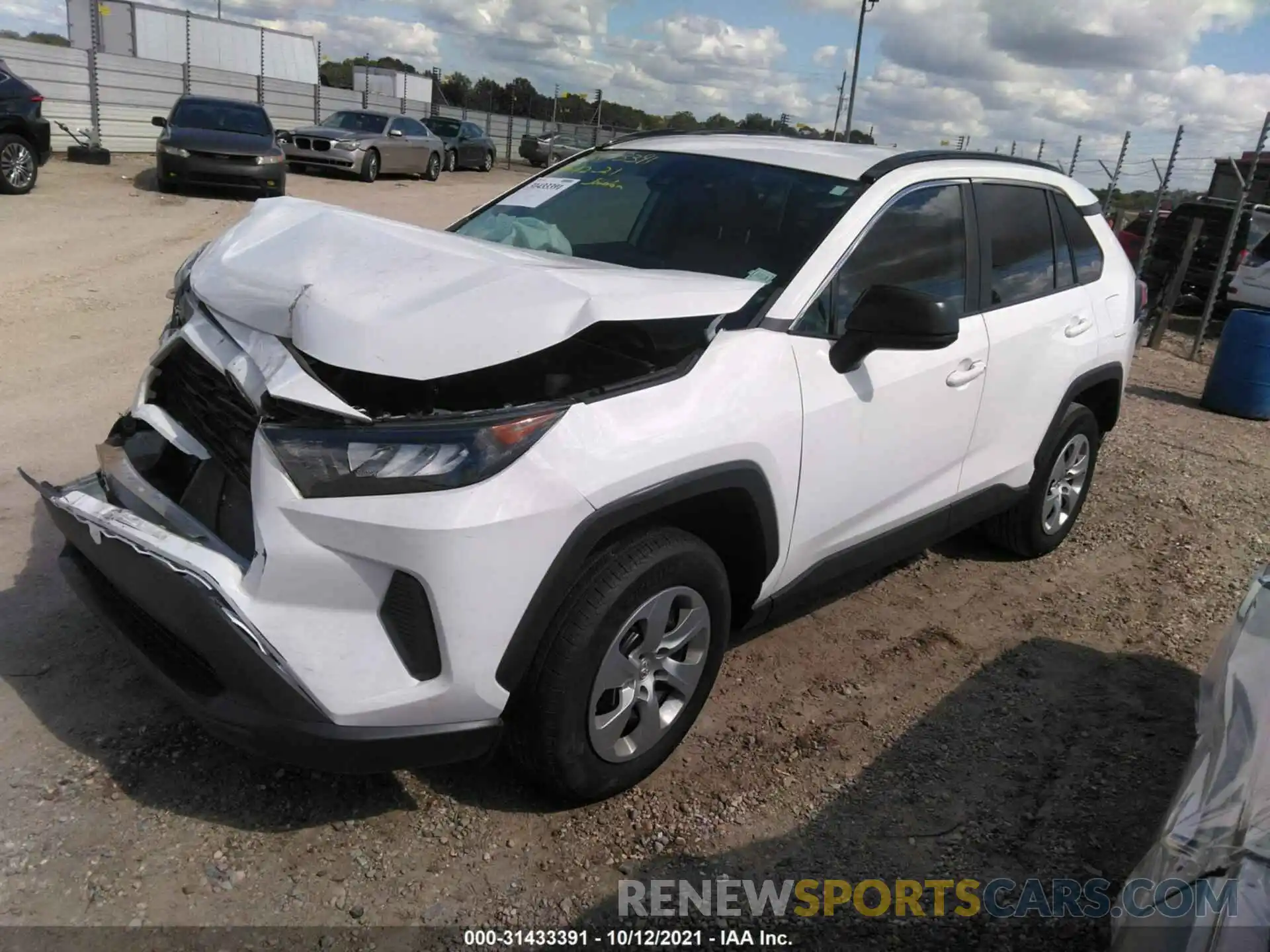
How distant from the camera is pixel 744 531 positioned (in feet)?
9.60

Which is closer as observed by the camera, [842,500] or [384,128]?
[842,500]

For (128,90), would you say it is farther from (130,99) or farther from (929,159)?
(929,159)

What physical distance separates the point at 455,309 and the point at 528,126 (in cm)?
4112

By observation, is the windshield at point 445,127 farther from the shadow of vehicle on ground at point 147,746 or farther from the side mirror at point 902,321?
the side mirror at point 902,321

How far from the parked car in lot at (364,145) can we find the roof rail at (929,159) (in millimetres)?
17332

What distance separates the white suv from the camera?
222 cm

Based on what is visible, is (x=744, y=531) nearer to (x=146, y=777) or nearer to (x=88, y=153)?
(x=146, y=777)

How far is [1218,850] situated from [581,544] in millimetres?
1440

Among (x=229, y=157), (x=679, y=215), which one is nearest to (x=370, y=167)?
(x=229, y=157)

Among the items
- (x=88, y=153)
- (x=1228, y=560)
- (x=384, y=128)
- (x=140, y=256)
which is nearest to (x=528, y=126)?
(x=384, y=128)

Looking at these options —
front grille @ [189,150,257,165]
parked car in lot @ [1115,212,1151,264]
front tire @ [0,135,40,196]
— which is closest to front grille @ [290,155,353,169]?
front grille @ [189,150,257,165]

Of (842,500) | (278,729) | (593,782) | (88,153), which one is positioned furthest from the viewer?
(88,153)

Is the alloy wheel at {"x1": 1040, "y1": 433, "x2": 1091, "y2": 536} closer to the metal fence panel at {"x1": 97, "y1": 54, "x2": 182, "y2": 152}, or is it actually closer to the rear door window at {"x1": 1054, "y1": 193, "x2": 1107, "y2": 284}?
the rear door window at {"x1": 1054, "y1": 193, "x2": 1107, "y2": 284}

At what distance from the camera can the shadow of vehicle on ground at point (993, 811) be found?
255 centimetres
